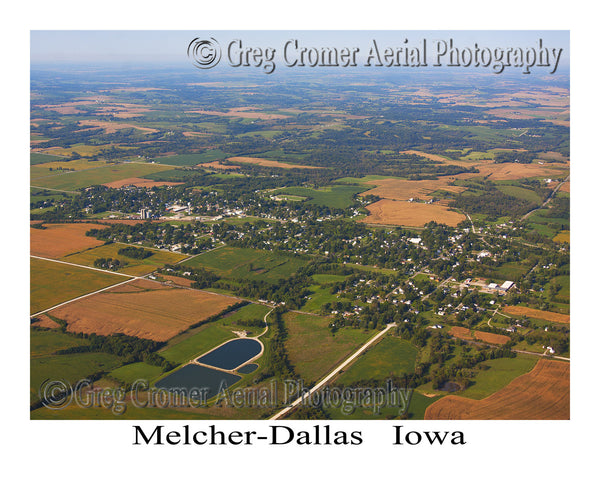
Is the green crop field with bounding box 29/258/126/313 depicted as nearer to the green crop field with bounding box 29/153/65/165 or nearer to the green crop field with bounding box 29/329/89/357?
the green crop field with bounding box 29/329/89/357

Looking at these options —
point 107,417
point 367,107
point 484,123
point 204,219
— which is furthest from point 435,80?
point 107,417

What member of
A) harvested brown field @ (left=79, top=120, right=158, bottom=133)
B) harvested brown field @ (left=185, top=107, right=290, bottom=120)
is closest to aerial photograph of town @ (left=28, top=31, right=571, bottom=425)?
harvested brown field @ (left=79, top=120, right=158, bottom=133)

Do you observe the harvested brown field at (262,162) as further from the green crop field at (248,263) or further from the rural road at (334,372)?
the rural road at (334,372)

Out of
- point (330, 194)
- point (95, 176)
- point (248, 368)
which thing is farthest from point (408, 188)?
point (248, 368)

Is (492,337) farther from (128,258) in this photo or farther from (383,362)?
(128,258)

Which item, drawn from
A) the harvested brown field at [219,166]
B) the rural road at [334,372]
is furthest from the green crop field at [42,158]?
the rural road at [334,372]

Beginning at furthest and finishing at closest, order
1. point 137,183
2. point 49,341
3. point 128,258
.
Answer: point 137,183, point 128,258, point 49,341
